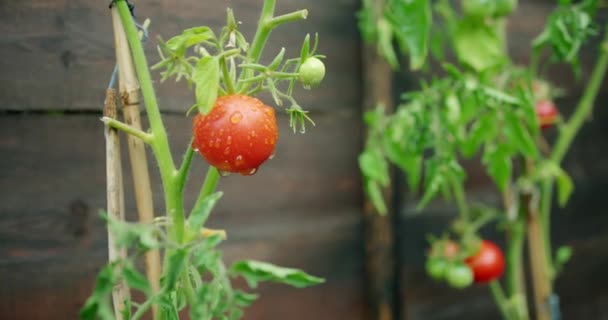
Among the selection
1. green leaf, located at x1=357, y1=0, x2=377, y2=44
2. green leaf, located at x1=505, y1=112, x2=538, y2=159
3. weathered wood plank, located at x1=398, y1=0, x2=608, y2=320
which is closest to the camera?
green leaf, located at x1=505, y1=112, x2=538, y2=159

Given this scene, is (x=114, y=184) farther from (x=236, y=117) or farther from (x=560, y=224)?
(x=560, y=224)

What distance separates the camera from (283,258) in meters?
1.23

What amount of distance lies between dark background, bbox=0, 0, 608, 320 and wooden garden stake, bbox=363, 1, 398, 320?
21mm

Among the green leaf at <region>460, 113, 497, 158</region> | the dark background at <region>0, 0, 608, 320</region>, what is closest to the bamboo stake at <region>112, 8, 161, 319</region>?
Result: the dark background at <region>0, 0, 608, 320</region>

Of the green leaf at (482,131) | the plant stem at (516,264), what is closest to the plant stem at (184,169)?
the green leaf at (482,131)

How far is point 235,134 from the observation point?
54 cm

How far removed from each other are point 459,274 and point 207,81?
90cm

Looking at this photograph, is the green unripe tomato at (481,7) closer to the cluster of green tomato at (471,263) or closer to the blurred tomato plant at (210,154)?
the cluster of green tomato at (471,263)

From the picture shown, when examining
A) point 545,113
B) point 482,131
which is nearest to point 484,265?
point 545,113

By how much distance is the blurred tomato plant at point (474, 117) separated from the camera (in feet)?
3.08

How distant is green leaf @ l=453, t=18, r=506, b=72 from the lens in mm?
1135

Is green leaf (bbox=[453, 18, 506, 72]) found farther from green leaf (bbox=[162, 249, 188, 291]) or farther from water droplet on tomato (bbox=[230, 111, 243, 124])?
green leaf (bbox=[162, 249, 188, 291])

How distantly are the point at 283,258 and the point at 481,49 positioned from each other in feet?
1.76

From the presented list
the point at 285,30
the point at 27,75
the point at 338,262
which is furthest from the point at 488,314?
the point at 27,75
